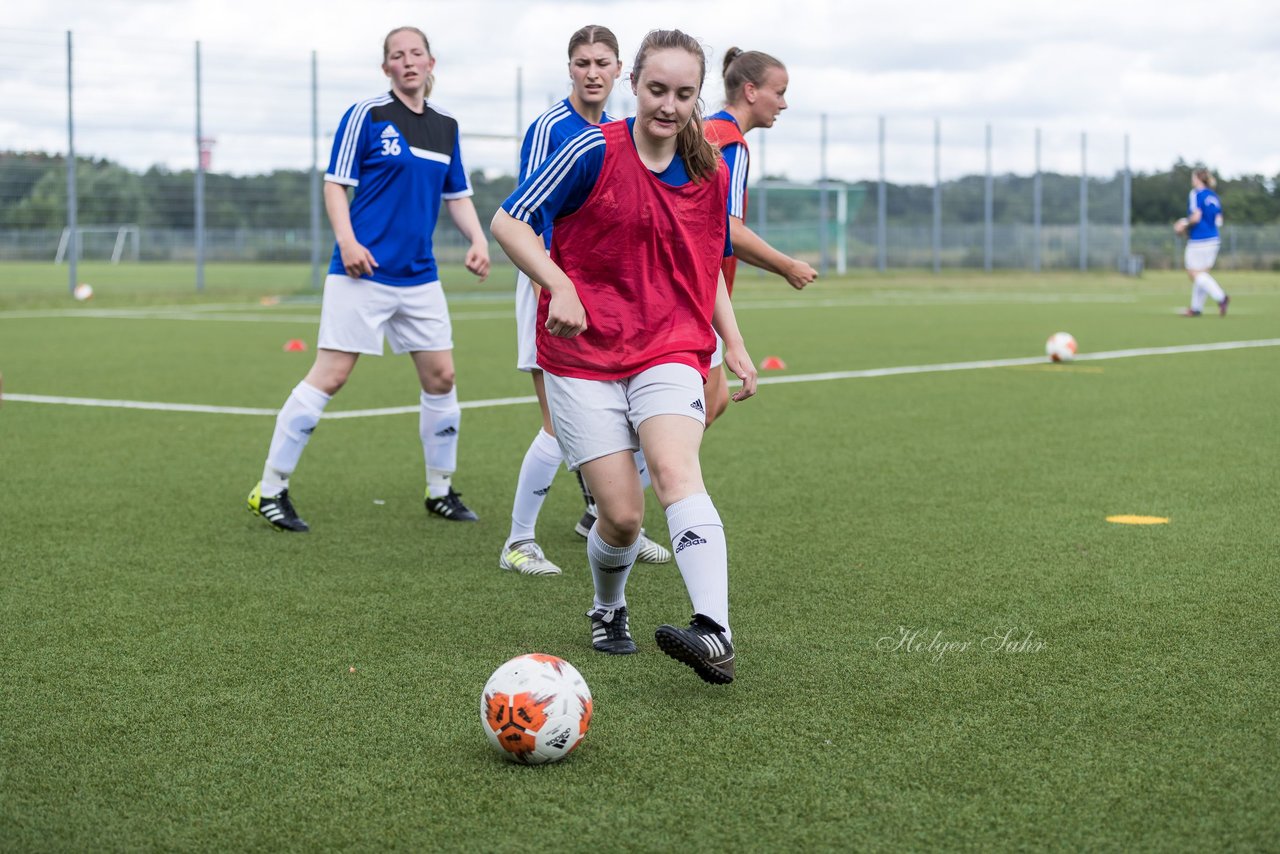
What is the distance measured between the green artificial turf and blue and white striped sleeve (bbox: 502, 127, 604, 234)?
131 cm

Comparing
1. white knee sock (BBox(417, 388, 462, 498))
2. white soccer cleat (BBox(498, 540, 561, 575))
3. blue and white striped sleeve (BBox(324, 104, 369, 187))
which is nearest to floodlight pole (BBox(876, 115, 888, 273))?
white knee sock (BBox(417, 388, 462, 498))

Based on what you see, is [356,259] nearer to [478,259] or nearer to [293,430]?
[478,259]

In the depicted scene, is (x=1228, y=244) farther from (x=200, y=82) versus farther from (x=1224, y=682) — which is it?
(x=1224, y=682)

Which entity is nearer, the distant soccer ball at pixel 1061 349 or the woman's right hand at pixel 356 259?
the woman's right hand at pixel 356 259

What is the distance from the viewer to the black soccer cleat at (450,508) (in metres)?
6.66

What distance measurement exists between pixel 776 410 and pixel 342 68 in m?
22.0

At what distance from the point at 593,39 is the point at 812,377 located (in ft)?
25.0

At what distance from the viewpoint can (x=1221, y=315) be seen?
22.6 metres

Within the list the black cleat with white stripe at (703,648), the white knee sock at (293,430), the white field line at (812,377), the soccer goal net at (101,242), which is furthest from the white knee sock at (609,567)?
the soccer goal net at (101,242)

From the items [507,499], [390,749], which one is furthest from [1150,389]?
[390,749]

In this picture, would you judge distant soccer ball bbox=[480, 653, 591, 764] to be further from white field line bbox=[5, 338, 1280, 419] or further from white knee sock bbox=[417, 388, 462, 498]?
white field line bbox=[5, 338, 1280, 419]

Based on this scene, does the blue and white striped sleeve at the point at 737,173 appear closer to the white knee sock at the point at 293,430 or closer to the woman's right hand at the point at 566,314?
the woman's right hand at the point at 566,314

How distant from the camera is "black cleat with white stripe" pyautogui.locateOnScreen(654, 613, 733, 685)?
12.6ft

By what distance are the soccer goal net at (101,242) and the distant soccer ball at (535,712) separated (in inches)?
990
